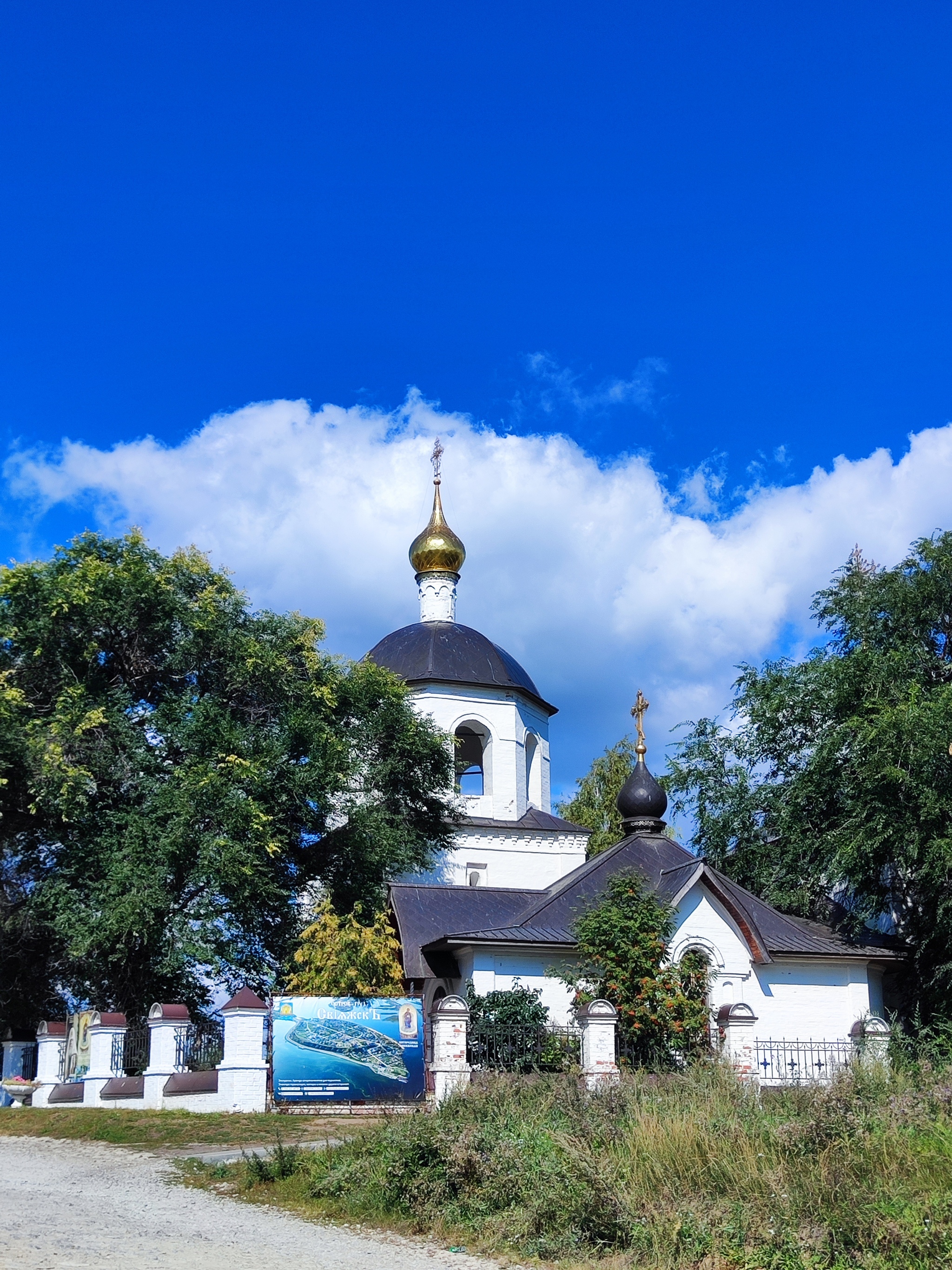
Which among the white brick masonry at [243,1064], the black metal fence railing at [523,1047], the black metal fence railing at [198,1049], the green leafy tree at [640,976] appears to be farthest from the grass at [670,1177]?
the green leafy tree at [640,976]

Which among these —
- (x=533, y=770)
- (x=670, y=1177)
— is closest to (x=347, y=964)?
(x=670, y=1177)

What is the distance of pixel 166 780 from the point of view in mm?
24922

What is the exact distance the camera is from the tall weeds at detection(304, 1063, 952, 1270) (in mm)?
7184

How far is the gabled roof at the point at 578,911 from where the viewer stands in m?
21.6

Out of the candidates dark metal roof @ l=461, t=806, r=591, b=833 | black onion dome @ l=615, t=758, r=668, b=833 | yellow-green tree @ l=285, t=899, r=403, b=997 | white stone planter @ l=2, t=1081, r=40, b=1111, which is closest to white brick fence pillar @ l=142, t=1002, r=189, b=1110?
yellow-green tree @ l=285, t=899, r=403, b=997

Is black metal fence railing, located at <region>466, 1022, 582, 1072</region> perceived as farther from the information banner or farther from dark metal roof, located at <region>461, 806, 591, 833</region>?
dark metal roof, located at <region>461, 806, 591, 833</region>

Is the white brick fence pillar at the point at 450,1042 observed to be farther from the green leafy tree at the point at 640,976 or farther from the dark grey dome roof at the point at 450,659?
the dark grey dome roof at the point at 450,659

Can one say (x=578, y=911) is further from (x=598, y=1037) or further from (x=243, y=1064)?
(x=243, y=1064)

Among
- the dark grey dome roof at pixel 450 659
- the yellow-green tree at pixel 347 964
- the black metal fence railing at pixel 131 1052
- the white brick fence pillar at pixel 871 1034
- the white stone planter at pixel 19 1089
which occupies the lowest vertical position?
the white stone planter at pixel 19 1089

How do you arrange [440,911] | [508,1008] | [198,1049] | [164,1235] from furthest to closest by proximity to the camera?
[440,911] → [508,1008] → [198,1049] → [164,1235]

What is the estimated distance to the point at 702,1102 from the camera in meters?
9.55

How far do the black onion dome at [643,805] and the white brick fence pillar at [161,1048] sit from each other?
11554mm

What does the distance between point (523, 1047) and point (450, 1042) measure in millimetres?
1901

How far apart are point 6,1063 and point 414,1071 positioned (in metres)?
10.0
